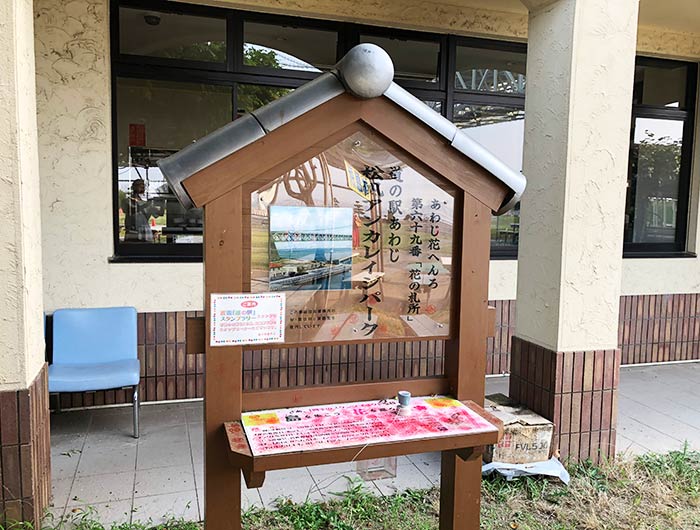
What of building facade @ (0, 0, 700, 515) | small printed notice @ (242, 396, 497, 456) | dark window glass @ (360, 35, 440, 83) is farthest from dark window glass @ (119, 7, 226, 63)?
small printed notice @ (242, 396, 497, 456)

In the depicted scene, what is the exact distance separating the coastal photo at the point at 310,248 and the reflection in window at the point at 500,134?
122 inches

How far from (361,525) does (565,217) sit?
1969 mm

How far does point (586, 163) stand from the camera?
3.09 meters

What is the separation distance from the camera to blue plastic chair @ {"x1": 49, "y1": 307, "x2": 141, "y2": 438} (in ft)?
11.7

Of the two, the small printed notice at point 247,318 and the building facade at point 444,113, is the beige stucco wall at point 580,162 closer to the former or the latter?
the building facade at point 444,113

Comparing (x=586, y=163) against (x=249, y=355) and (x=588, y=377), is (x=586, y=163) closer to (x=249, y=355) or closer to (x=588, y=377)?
(x=588, y=377)

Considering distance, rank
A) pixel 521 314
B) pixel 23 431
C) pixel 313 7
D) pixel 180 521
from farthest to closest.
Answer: pixel 313 7
pixel 521 314
pixel 180 521
pixel 23 431

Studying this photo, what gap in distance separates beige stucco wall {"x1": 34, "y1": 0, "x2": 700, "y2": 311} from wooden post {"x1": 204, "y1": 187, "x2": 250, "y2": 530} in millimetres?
2283

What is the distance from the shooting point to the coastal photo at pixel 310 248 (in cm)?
199

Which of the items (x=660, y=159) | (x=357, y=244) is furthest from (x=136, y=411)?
(x=660, y=159)

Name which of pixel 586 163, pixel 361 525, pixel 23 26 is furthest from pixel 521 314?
pixel 23 26

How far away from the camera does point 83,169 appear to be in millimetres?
3771

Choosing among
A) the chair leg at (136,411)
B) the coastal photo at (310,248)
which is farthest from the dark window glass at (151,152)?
the coastal photo at (310,248)

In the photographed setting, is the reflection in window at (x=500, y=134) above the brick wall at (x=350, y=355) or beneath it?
above
